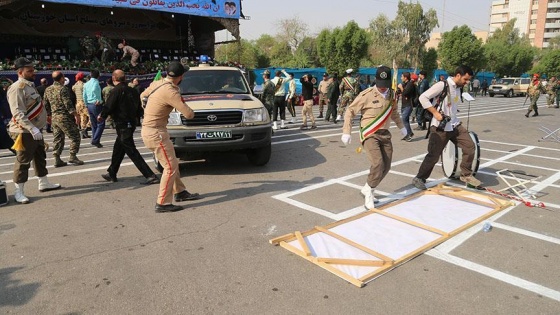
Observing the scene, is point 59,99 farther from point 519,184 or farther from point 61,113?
point 519,184

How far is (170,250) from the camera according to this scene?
3.91 metres

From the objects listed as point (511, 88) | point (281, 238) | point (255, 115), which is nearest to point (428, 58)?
point (511, 88)

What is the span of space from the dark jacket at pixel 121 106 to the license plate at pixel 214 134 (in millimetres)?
1045

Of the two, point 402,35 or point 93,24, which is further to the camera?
point 402,35

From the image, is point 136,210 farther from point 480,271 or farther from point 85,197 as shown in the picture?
point 480,271

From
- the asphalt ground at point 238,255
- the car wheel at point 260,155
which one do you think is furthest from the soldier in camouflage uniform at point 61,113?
the car wheel at point 260,155

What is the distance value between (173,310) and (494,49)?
66.7 meters

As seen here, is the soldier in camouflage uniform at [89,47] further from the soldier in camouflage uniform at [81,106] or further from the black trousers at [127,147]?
the black trousers at [127,147]

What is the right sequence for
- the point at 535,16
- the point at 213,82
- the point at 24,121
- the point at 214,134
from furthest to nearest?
the point at 535,16, the point at 213,82, the point at 214,134, the point at 24,121

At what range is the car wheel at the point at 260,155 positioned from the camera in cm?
724

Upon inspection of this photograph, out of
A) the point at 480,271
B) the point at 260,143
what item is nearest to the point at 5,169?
the point at 260,143

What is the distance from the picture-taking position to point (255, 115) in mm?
6891

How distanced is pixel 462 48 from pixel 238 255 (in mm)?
48748

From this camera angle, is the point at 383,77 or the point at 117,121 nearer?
the point at 383,77
